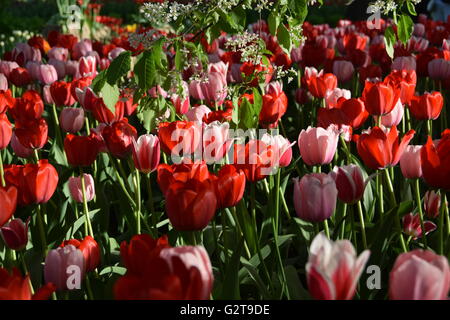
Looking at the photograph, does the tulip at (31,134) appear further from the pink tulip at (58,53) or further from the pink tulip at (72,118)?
the pink tulip at (58,53)

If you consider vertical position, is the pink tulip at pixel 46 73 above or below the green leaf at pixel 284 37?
below

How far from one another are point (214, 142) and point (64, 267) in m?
0.65

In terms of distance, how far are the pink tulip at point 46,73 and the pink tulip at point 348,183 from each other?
2.39 meters

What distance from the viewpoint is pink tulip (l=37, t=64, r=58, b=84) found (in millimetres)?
3635

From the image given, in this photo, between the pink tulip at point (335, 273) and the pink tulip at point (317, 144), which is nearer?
the pink tulip at point (335, 273)

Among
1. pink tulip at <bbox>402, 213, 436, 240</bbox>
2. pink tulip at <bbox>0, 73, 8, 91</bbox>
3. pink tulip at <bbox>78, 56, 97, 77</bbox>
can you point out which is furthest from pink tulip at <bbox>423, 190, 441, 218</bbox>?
pink tulip at <bbox>0, 73, 8, 91</bbox>

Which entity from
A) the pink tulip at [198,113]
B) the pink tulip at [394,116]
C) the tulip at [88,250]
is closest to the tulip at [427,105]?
the pink tulip at [394,116]

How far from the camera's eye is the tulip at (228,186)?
156 cm

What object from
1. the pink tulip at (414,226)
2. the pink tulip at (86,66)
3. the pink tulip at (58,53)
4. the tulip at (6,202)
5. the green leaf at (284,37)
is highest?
the green leaf at (284,37)

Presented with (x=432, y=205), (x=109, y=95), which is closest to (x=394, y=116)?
(x=432, y=205)

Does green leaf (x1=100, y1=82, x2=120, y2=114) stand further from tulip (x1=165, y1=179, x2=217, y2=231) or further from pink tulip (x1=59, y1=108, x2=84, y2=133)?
pink tulip (x1=59, y1=108, x2=84, y2=133)
